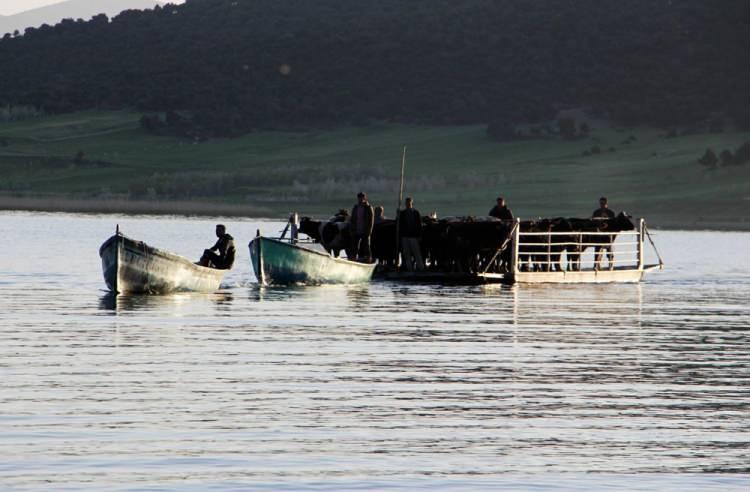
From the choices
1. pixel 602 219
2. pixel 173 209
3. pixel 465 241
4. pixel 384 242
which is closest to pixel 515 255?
pixel 465 241

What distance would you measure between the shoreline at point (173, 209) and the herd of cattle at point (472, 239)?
182ft

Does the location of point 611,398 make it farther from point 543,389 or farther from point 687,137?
point 687,137

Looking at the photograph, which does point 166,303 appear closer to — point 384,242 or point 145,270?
point 145,270

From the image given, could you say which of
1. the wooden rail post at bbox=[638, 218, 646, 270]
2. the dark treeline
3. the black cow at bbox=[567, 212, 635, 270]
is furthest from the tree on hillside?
the black cow at bbox=[567, 212, 635, 270]

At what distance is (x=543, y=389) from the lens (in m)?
19.4

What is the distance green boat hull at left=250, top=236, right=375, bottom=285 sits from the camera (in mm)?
37812

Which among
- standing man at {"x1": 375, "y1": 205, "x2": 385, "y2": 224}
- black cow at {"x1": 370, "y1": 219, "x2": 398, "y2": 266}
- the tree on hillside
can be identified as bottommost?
black cow at {"x1": 370, "y1": 219, "x2": 398, "y2": 266}

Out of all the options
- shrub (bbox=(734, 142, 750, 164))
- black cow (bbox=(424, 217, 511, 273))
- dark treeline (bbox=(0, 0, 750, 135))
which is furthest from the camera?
dark treeline (bbox=(0, 0, 750, 135))

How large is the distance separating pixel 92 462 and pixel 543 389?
669 centimetres

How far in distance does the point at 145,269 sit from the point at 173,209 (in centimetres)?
8155

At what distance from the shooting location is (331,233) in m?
43.1

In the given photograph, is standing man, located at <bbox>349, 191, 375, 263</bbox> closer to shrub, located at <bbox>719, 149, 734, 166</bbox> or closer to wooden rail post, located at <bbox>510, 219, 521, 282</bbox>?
wooden rail post, located at <bbox>510, 219, 521, 282</bbox>

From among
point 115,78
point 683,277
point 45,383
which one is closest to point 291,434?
point 45,383

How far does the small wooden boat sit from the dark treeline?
12013cm
